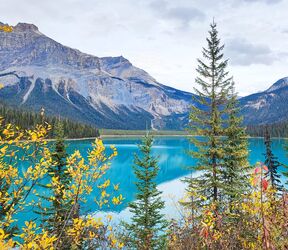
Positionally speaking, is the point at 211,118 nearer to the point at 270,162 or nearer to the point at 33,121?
the point at 270,162

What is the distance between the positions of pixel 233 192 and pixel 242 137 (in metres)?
5.90

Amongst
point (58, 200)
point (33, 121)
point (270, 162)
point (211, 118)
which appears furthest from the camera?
point (33, 121)

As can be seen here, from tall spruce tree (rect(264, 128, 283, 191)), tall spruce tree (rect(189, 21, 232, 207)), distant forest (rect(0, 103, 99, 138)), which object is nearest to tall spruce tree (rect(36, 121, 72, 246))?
tall spruce tree (rect(189, 21, 232, 207))

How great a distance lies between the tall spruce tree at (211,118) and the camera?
23156 millimetres

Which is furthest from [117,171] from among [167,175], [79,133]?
[79,133]

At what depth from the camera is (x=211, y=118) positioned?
23750mm

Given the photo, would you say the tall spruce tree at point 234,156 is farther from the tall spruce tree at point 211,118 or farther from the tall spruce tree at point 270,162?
the tall spruce tree at point 270,162

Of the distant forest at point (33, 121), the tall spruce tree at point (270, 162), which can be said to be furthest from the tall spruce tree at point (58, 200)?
the distant forest at point (33, 121)

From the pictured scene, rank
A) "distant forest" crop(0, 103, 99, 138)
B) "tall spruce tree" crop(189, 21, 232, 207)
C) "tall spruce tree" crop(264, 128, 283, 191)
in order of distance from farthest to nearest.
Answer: "distant forest" crop(0, 103, 99, 138) → "tall spruce tree" crop(264, 128, 283, 191) → "tall spruce tree" crop(189, 21, 232, 207)

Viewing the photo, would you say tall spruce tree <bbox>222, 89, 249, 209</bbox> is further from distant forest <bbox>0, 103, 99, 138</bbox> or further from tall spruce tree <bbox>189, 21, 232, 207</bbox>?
distant forest <bbox>0, 103, 99, 138</bbox>

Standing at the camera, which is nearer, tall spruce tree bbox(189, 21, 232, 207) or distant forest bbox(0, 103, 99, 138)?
tall spruce tree bbox(189, 21, 232, 207)

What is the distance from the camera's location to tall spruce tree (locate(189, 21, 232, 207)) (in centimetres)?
2316

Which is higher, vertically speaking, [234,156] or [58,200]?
[234,156]

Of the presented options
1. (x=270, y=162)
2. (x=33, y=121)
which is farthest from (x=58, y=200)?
(x=33, y=121)
